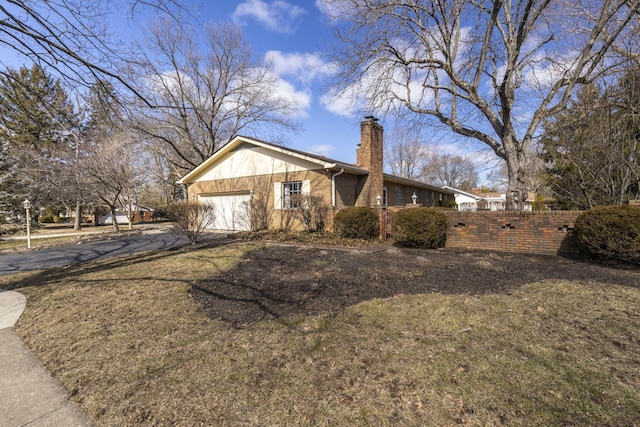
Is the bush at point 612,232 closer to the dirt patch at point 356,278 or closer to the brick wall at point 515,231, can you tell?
the dirt patch at point 356,278

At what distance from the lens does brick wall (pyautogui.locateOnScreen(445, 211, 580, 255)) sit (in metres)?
7.62

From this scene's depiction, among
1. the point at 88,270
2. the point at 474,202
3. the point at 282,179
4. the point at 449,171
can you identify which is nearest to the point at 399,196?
the point at 282,179

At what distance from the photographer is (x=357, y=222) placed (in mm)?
10117

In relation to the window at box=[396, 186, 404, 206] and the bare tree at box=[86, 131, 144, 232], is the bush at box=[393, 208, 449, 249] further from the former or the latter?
the bare tree at box=[86, 131, 144, 232]

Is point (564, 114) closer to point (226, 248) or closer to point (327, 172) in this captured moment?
point (327, 172)

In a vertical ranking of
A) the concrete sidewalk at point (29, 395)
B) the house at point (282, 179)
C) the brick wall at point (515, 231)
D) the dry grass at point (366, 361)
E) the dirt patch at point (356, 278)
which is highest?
the house at point (282, 179)

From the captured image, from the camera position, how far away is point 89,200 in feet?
66.3

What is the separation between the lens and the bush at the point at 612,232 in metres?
5.86

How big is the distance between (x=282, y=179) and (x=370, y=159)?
13.9ft

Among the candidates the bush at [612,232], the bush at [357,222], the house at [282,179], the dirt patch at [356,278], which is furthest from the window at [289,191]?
the bush at [612,232]

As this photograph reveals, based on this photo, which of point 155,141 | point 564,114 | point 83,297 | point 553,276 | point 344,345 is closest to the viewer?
point 344,345

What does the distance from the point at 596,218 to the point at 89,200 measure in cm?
2621

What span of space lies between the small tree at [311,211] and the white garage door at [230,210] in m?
4.45

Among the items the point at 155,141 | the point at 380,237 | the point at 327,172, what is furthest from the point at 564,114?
the point at 155,141
